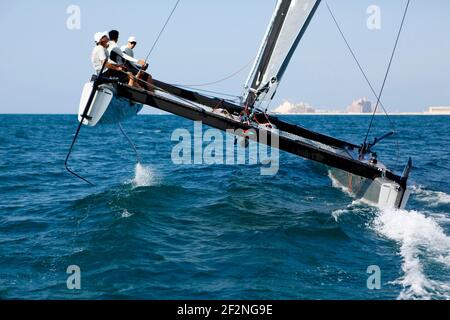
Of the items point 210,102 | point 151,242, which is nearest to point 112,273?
point 151,242

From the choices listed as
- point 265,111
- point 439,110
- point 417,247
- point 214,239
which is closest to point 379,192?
point 417,247

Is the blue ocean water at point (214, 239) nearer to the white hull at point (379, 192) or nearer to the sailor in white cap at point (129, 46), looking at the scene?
the white hull at point (379, 192)

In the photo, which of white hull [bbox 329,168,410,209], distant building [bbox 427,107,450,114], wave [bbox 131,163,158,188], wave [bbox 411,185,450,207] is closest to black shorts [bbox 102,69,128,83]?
wave [bbox 131,163,158,188]

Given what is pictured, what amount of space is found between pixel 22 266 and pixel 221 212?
424 centimetres

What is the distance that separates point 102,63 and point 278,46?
3811 mm

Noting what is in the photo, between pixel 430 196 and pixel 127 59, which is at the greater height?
pixel 127 59

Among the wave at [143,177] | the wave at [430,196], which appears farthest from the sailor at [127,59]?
the wave at [430,196]

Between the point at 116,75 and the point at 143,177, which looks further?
the point at 143,177

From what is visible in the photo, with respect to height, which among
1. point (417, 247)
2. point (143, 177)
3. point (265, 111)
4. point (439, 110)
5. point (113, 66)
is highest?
point (439, 110)

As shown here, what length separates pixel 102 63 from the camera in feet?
29.6

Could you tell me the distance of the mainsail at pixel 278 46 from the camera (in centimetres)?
1018

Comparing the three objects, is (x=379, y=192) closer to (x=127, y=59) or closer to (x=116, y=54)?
(x=127, y=59)

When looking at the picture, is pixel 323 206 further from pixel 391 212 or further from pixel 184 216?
pixel 184 216

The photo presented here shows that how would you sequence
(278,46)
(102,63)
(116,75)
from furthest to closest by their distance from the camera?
(278,46) < (116,75) < (102,63)
